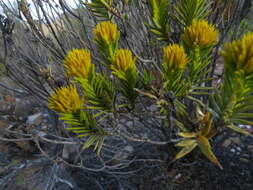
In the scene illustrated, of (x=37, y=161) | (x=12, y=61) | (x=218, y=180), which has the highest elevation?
(x=12, y=61)

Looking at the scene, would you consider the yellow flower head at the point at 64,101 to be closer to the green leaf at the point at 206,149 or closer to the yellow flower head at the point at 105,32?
the yellow flower head at the point at 105,32

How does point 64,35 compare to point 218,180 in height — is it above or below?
above

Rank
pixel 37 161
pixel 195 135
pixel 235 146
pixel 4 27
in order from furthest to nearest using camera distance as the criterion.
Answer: pixel 37 161
pixel 235 146
pixel 4 27
pixel 195 135

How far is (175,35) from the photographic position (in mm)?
978

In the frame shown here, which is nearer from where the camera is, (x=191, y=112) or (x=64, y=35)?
(x=191, y=112)

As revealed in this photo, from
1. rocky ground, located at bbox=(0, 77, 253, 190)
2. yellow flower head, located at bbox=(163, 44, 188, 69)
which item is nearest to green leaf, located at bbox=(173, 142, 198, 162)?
yellow flower head, located at bbox=(163, 44, 188, 69)

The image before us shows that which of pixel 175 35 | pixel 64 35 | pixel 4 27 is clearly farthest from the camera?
pixel 64 35

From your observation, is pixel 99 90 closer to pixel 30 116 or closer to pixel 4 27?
pixel 4 27

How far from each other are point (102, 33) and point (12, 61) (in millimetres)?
1206

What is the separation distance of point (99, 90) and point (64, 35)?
1.07 m

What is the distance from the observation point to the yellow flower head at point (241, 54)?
46 cm

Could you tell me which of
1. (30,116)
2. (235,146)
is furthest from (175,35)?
(30,116)

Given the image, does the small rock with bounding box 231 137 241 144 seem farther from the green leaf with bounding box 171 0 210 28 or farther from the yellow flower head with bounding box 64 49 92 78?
the yellow flower head with bounding box 64 49 92 78

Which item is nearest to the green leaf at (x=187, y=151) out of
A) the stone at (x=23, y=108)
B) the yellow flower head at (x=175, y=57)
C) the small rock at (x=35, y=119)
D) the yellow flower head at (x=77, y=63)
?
the yellow flower head at (x=175, y=57)
